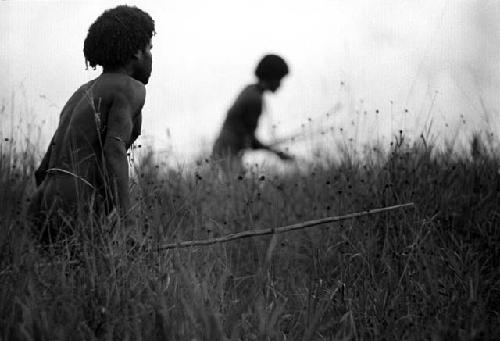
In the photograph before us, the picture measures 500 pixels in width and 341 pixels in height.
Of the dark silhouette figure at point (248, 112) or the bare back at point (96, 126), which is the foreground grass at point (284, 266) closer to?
the bare back at point (96, 126)

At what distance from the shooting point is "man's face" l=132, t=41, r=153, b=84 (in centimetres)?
367

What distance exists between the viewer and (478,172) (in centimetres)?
485

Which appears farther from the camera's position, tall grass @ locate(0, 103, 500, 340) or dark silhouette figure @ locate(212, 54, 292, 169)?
dark silhouette figure @ locate(212, 54, 292, 169)

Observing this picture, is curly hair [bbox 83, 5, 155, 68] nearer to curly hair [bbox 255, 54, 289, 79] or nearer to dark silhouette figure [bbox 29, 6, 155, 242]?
dark silhouette figure [bbox 29, 6, 155, 242]

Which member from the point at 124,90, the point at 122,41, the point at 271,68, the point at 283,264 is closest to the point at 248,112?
the point at 271,68

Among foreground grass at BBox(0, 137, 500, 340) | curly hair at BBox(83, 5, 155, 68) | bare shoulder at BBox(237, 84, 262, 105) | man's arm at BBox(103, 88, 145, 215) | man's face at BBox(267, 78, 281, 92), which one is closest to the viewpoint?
foreground grass at BBox(0, 137, 500, 340)

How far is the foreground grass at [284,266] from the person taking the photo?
277cm

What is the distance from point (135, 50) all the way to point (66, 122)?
52 centimetres

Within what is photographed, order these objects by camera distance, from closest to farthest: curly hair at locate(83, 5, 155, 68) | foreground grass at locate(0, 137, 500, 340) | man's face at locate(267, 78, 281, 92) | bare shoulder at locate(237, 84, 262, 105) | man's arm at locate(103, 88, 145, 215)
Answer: foreground grass at locate(0, 137, 500, 340) → man's arm at locate(103, 88, 145, 215) → curly hair at locate(83, 5, 155, 68) → bare shoulder at locate(237, 84, 262, 105) → man's face at locate(267, 78, 281, 92)

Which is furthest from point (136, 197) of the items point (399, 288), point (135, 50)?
point (399, 288)

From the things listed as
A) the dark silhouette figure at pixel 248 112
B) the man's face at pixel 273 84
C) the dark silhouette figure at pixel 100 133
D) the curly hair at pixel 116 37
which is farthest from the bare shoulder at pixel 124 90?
the man's face at pixel 273 84

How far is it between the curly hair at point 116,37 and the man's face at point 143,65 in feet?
0.10

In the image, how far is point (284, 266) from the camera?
174 inches

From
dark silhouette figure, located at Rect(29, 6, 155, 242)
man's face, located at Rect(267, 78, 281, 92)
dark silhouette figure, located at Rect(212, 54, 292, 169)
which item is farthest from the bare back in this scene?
man's face, located at Rect(267, 78, 281, 92)
